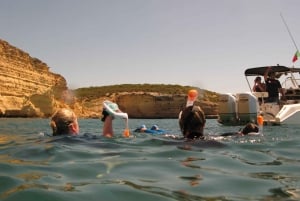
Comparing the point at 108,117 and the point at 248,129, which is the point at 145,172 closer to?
the point at 108,117

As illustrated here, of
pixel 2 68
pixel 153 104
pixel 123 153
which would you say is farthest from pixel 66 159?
pixel 153 104

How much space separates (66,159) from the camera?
4762 mm

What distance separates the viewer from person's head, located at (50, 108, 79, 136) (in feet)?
19.6

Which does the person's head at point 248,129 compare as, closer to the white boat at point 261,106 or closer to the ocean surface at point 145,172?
the ocean surface at point 145,172

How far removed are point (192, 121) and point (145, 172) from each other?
6.59 ft

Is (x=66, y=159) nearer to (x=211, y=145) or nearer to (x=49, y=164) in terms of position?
(x=49, y=164)

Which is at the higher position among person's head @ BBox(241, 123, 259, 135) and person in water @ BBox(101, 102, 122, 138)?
person in water @ BBox(101, 102, 122, 138)

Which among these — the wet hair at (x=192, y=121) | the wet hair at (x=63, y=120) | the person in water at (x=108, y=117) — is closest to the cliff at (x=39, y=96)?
the person in water at (x=108, y=117)

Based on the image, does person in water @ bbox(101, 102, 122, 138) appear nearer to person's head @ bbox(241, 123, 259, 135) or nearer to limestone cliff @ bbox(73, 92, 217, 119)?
person's head @ bbox(241, 123, 259, 135)

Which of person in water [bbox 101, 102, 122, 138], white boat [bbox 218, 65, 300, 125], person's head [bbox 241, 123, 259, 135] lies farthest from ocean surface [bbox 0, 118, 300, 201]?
white boat [bbox 218, 65, 300, 125]

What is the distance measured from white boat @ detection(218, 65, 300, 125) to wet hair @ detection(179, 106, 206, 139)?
12752 mm

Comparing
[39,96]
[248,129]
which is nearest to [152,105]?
[39,96]

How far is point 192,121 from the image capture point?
5988 millimetres

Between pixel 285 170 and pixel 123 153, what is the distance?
7.28 ft
